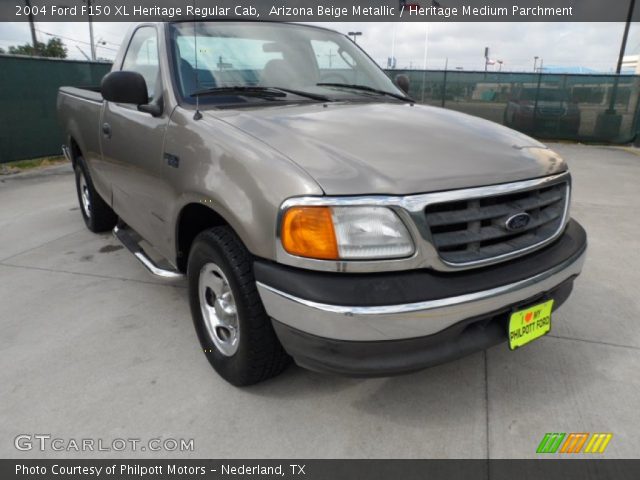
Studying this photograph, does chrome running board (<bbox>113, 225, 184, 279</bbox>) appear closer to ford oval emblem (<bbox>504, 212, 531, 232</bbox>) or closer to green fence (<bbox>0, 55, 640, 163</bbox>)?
ford oval emblem (<bbox>504, 212, 531, 232</bbox>)

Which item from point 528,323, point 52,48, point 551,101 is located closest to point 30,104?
point 528,323

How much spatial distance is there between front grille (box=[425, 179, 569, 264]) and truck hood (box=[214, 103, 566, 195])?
0.28 ft

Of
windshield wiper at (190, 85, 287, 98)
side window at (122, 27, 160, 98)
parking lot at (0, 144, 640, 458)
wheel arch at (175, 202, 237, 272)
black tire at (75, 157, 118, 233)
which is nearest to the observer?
parking lot at (0, 144, 640, 458)

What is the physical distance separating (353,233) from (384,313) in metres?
0.32

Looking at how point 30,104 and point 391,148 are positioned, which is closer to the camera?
point 391,148

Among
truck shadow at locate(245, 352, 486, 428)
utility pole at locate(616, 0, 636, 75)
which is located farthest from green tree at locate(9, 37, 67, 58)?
truck shadow at locate(245, 352, 486, 428)

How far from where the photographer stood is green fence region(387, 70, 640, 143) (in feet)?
44.8

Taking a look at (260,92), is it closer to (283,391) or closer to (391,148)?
(391,148)

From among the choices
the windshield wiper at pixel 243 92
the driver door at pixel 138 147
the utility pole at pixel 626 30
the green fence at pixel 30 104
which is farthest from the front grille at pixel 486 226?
the utility pole at pixel 626 30

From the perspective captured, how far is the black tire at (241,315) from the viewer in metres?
2.14

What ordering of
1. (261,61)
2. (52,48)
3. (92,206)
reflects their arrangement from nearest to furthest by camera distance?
1. (261,61)
2. (92,206)
3. (52,48)

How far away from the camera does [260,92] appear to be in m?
2.85
